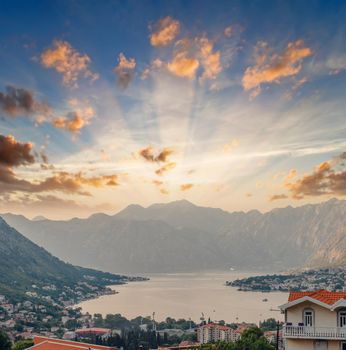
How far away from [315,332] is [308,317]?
1.54ft

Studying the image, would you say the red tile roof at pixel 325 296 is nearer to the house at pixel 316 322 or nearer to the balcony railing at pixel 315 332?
the house at pixel 316 322

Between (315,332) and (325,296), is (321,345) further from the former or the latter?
(325,296)

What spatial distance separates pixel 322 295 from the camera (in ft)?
45.8

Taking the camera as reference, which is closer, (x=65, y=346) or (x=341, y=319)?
(x=341, y=319)

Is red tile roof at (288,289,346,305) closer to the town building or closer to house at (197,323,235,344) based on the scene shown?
the town building

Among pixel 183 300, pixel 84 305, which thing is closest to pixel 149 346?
pixel 84 305

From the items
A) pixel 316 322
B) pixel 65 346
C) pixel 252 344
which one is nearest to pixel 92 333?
pixel 65 346

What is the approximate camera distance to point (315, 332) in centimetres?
1346

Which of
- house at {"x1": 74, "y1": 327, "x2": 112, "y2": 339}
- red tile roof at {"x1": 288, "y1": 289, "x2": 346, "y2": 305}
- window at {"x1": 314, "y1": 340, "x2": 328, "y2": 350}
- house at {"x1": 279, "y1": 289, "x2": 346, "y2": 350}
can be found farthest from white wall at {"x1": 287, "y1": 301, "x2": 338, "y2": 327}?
house at {"x1": 74, "y1": 327, "x2": 112, "y2": 339}

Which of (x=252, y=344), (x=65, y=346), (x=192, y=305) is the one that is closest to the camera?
(x=65, y=346)

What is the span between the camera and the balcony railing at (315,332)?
13281 mm

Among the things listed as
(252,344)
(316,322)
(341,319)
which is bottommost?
(252,344)

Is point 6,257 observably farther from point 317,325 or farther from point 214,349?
point 317,325

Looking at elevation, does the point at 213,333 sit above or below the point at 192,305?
below
